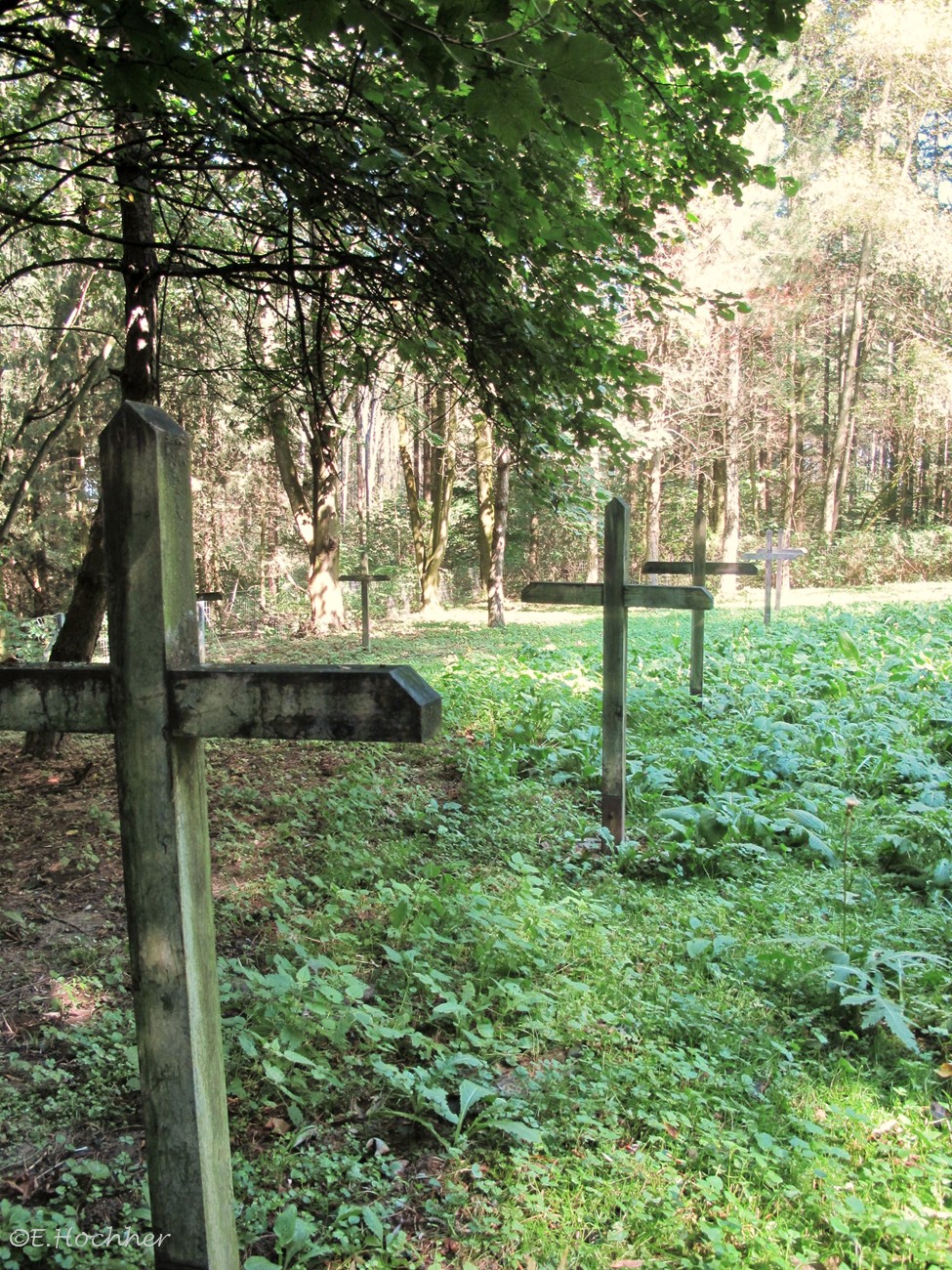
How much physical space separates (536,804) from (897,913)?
241 cm

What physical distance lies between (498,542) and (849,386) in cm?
1698

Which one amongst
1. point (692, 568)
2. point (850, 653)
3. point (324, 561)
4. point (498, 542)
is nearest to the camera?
point (692, 568)

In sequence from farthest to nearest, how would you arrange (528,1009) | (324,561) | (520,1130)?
(324,561) < (528,1009) < (520,1130)

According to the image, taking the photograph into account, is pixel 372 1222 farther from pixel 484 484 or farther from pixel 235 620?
pixel 484 484

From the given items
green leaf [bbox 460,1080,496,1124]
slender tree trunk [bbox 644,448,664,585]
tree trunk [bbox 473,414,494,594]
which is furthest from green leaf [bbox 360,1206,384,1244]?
slender tree trunk [bbox 644,448,664,585]

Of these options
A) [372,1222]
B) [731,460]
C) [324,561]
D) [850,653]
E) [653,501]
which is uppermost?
[731,460]

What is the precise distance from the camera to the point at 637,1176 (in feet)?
8.32

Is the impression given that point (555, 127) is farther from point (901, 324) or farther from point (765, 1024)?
point (901, 324)

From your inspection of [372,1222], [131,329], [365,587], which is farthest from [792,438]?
[372,1222]

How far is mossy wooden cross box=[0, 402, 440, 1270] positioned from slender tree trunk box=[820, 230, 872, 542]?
2845 centimetres

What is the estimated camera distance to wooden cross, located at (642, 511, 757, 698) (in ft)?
26.6

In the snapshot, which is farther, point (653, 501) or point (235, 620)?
point (653, 501)

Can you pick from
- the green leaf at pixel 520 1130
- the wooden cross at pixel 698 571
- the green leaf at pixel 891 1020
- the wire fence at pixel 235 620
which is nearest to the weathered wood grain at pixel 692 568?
the wooden cross at pixel 698 571

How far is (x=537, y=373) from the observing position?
13.7ft
